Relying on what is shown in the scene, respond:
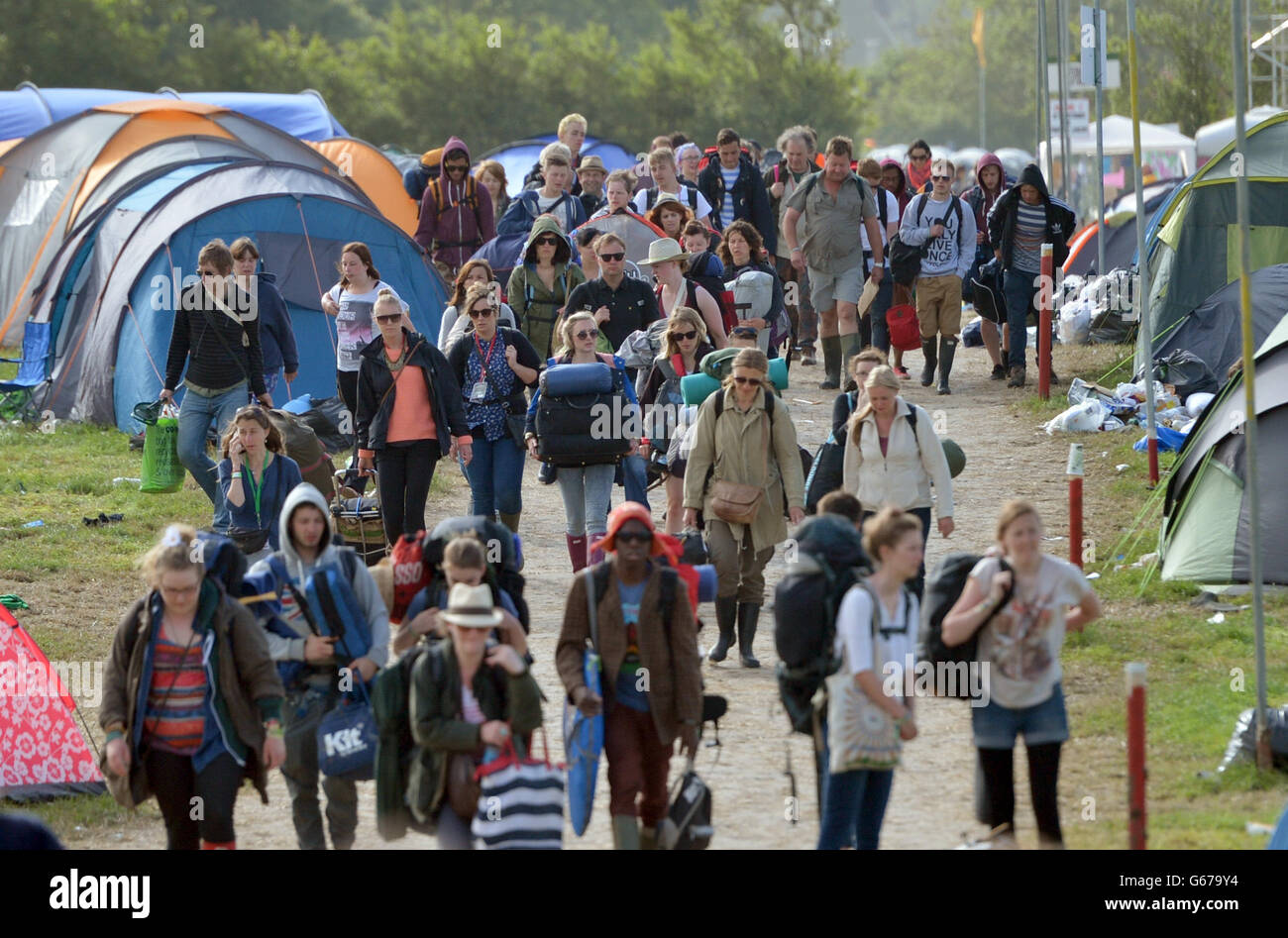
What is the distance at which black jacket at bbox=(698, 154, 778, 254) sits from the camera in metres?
17.9

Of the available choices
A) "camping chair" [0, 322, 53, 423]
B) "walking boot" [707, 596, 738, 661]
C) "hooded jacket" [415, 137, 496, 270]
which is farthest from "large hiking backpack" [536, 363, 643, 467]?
"camping chair" [0, 322, 53, 423]

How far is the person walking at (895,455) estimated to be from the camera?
9430mm

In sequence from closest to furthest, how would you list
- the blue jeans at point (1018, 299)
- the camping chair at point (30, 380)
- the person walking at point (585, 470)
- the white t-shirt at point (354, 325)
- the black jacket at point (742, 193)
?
the person walking at point (585, 470) < the white t-shirt at point (354, 325) < the blue jeans at point (1018, 299) < the black jacket at point (742, 193) < the camping chair at point (30, 380)

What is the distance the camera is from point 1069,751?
8961 millimetres

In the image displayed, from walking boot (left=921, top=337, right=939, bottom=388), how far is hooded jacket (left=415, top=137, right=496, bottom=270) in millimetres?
4383

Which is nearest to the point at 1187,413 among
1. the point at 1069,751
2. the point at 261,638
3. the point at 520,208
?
the point at 520,208

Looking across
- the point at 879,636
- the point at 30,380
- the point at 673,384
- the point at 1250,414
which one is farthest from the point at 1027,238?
the point at 879,636

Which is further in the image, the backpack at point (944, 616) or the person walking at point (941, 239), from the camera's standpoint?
the person walking at point (941, 239)

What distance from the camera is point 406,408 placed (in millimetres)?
10922

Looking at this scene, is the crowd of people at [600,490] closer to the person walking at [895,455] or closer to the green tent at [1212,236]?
the person walking at [895,455]

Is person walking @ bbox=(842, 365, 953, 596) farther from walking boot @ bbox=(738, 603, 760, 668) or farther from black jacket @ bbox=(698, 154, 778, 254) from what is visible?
black jacket @ bbox=(698, 154, 778, 254)

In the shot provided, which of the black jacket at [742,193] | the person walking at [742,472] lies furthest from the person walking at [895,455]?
the black jacket at [742,193]

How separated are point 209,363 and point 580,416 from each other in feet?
9.45
